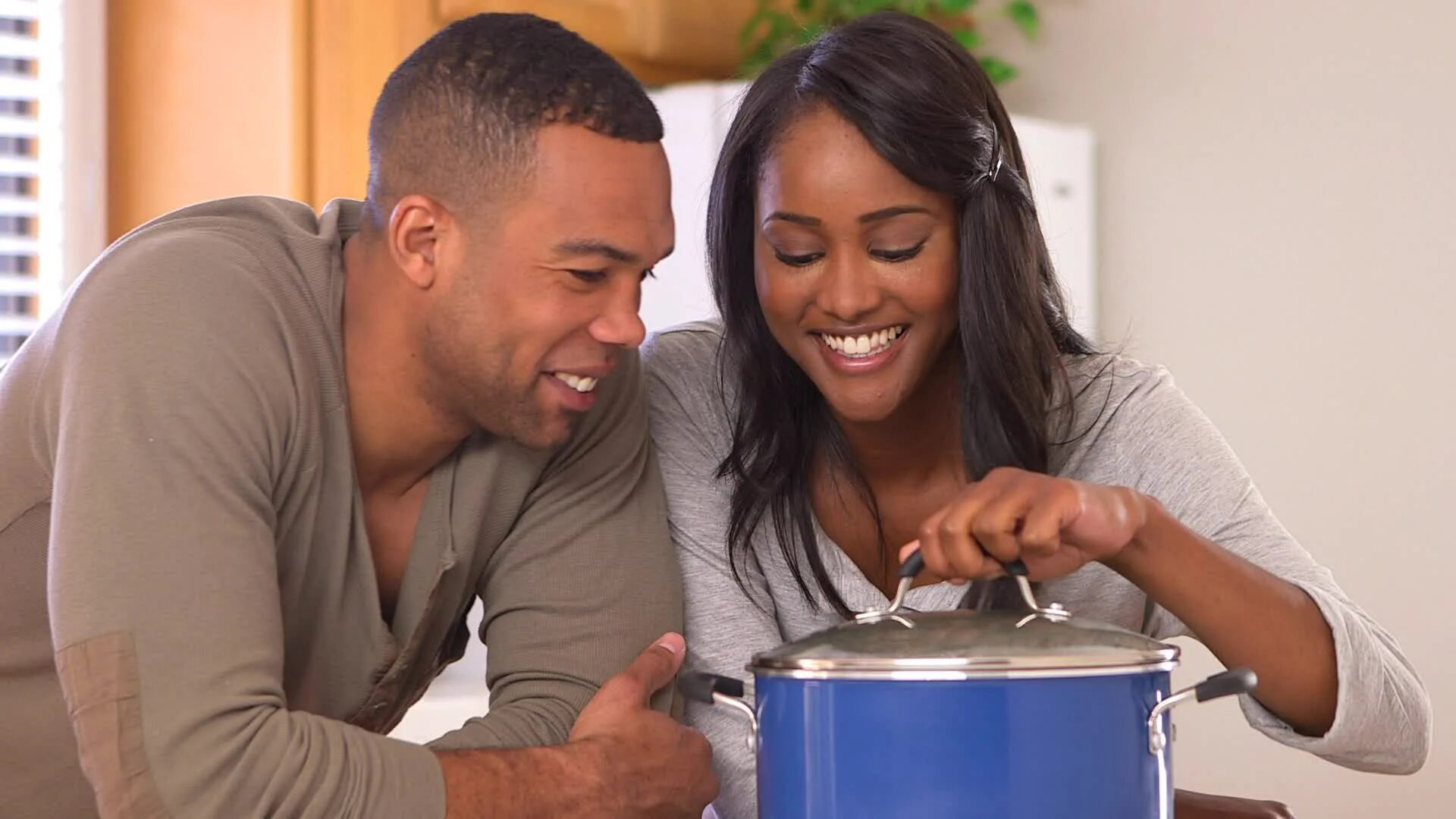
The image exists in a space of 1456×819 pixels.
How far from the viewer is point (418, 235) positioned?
139 centimetres

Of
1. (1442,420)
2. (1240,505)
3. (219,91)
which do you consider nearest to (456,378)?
(1240,505)

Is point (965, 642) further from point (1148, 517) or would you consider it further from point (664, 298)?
point (664, 298)

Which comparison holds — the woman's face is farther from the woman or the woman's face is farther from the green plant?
the green plant

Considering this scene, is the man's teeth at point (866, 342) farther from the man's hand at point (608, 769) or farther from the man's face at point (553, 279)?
the man's hand at point (608, 769)

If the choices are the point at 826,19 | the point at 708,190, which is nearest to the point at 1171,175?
the point at 826,19

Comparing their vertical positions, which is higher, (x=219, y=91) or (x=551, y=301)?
(x=219, y=91)

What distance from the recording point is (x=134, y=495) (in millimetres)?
1157

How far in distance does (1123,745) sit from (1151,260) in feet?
7.23

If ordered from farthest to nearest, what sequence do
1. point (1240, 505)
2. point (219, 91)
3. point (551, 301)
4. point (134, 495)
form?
point (219, 91)
point (1240, 505)
point (551, 301)
point (134, 495)

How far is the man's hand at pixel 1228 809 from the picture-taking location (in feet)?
4.53

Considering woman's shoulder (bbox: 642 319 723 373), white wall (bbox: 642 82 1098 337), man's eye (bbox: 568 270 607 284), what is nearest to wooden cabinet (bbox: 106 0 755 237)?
white wall (bbox: 642 82 1098 337)

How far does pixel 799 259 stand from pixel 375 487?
0.44 m

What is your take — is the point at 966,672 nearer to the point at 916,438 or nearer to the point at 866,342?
the point at 866,342

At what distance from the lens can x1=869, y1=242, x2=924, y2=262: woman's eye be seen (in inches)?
58.2
